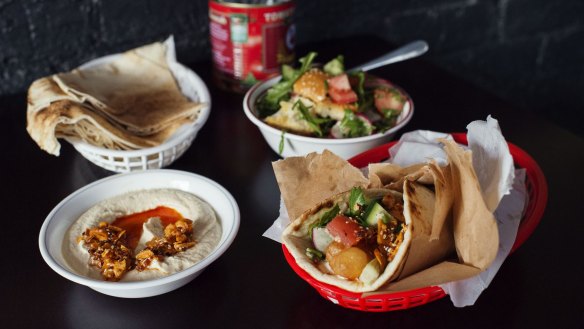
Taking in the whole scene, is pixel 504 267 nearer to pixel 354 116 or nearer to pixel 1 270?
pixel 354 116

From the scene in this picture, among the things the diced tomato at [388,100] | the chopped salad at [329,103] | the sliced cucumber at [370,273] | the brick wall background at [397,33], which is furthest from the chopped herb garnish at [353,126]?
the brick wall background at [397,33]

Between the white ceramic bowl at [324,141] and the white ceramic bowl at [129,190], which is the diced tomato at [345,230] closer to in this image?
the white ceramic bowl at [129,190]

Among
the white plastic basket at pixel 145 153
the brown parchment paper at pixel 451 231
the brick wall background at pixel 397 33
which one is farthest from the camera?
the brick wall background at pixel 397 33

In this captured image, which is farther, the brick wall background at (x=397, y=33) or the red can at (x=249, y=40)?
the brick wall background at (x=397, y=33)

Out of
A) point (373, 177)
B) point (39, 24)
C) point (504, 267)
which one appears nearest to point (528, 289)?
point (504, 267)

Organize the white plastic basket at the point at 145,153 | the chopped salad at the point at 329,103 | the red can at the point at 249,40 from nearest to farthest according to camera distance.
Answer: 1. the white plastic basket at the point at 145,153
2. the chopped salad at the point at 329,103
3. the red can at the point at 249,40

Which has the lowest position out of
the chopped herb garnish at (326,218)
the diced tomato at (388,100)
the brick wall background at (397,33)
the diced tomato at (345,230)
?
the brick wall background at (397,33)

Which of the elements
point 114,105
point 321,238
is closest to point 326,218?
point 321,238
